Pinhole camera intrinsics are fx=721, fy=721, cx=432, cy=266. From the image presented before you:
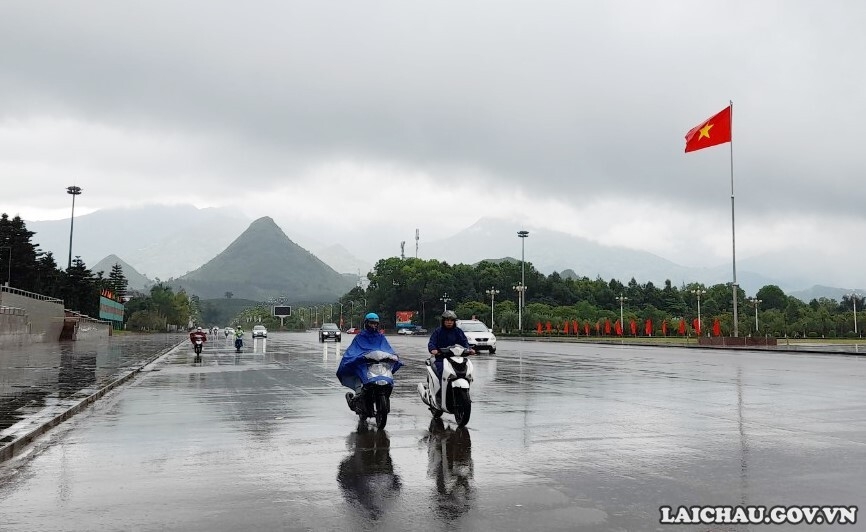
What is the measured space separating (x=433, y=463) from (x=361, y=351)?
3.45 metres

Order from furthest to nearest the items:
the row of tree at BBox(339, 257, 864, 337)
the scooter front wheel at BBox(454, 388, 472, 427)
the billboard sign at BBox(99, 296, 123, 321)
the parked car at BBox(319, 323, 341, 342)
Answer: the row of tree at BBox(339, 257, 864, 337) < the billboard sign at BBox(99, 296, 123, 321) < the parked car at BBox(319, 323, 341, 342) < the scooter front wheel at BBox(454, 388, 472, 427)

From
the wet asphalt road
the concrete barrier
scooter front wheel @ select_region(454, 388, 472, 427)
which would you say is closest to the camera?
the wet asphalt road

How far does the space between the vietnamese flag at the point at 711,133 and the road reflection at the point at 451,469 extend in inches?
1482

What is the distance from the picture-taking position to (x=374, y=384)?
10750mm

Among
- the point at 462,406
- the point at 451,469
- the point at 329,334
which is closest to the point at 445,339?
the point at 462,406

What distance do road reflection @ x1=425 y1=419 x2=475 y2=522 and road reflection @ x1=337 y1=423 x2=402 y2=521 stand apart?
0.43 m

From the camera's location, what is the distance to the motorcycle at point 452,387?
1068 cm

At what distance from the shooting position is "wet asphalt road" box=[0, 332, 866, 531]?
228 inches

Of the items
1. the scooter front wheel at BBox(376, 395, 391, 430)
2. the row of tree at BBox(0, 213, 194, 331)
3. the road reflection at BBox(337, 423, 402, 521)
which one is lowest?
the road reflection at BBox(337, 423, 402, 521)

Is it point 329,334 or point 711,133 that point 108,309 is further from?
point 711,133

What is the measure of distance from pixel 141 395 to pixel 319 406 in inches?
192

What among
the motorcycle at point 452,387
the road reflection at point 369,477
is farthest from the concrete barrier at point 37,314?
the road reflection at point 369,477

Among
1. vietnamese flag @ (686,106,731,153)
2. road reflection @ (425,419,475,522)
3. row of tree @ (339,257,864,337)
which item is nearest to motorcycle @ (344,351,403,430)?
road reflection @ (425,419,475,522)

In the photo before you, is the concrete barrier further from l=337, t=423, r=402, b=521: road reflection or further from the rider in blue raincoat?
l=337, t=423, r=402, b=521: road reflection
